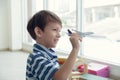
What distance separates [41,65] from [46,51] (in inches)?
3.2

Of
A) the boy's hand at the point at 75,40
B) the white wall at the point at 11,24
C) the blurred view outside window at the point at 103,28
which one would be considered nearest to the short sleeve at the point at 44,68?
the boy's hand at the point at 75,40

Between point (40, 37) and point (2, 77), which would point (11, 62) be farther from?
point (40, 37)

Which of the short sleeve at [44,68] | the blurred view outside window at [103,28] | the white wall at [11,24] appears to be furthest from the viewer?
the white wall at [11,24]

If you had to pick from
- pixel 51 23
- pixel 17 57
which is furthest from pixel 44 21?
pixel 17 57

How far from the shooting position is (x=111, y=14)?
6.72ft

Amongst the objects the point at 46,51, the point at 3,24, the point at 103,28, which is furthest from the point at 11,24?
the point at 46,51

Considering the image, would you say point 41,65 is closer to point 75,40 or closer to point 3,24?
point 75,40

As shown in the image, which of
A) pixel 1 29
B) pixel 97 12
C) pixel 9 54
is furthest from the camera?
pixel 1 29

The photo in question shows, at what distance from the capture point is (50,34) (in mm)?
889

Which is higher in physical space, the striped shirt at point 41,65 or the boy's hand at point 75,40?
the boy's hand at point 75,40

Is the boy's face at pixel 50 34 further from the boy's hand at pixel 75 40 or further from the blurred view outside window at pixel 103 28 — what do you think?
the blurred view outside window at pixel 103 28

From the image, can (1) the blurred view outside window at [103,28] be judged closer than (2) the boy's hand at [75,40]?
No

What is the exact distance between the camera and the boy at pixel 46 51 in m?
0.83

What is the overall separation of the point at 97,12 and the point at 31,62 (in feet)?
4.82
